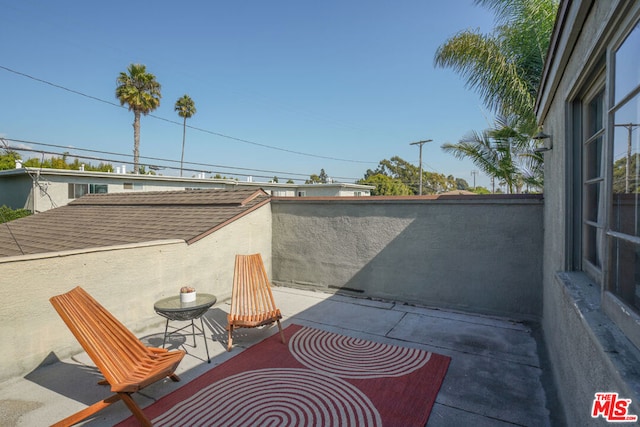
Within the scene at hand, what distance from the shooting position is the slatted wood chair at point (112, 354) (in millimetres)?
2797

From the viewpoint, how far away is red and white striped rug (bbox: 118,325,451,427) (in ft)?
9.68

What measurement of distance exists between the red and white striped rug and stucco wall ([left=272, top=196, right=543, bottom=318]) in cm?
208

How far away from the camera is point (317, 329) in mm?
5113

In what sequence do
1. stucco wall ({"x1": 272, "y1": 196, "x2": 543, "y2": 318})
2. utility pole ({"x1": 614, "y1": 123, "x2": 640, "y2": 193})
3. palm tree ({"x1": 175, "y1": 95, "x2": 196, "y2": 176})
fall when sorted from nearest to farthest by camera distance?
utility pole ({"x1": 614, "y1": 123, "x2": 640, "y2": 193})
stucco wall ({"x1": 272, "y1": 196, "x2": 543, "y2": 318})
palm tree ({"x1": 175, "y1": 95, "x2": 196, "y2": 176})

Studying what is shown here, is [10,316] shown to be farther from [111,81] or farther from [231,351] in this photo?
[111,81]

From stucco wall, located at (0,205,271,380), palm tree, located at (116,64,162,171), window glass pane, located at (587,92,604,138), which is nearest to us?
window glass pane, located at (587,92,604,138)

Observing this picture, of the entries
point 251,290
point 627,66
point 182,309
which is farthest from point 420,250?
point 627,66

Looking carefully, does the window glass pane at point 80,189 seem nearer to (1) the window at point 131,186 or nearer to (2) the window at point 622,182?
(1) the window at point 131,186

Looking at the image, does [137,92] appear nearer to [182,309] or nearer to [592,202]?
[182,309]

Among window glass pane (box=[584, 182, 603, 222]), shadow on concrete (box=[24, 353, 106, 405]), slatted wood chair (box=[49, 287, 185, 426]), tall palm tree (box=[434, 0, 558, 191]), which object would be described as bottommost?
shadow on concrete (box=[24, 353, 106, 405])

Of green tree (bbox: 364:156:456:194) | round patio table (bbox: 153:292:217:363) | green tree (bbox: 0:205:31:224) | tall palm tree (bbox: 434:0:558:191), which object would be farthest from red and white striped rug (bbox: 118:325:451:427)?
green tree (bbox: 364:156:456:194)

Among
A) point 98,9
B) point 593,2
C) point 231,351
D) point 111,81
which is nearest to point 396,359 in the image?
point 231,351

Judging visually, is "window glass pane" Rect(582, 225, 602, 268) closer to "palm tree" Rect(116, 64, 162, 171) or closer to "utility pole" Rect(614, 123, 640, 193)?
"utility pole" Rect(614, 123, 640, 193)

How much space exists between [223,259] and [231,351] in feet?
8.33
